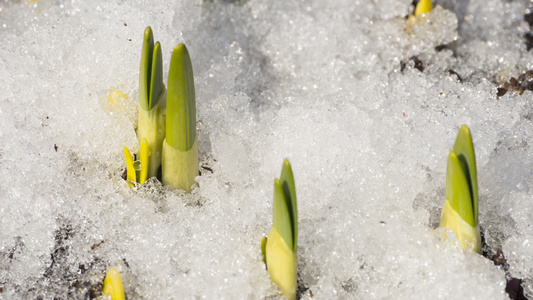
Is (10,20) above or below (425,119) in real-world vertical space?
above

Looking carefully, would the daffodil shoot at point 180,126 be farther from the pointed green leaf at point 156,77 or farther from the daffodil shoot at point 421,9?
the daffodil shoot at point 421,9

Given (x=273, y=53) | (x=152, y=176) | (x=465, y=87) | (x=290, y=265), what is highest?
(x=273, y=53)

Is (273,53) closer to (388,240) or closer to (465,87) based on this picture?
(465,87)

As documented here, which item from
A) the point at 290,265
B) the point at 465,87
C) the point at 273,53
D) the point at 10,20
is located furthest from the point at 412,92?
the point at 10,20

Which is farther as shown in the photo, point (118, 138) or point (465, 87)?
point (465, 87)

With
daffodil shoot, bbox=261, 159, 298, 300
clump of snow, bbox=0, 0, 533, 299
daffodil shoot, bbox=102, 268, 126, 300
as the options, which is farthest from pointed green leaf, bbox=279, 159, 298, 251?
daffodil shoot, bbox=102, 268, 126, 300

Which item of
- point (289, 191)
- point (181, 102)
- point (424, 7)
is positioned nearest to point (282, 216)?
point (289, 191)

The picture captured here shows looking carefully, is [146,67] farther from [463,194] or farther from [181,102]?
[463,194]
